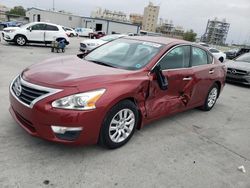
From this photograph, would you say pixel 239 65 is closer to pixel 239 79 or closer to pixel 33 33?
pixel 239 79

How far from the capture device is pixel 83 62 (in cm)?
390

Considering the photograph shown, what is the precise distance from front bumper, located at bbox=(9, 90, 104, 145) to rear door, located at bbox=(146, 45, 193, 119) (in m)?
1.07

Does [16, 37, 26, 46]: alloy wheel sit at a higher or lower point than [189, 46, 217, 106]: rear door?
lower

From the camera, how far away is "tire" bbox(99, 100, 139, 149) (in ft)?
10.4

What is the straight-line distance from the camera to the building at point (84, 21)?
47.2m

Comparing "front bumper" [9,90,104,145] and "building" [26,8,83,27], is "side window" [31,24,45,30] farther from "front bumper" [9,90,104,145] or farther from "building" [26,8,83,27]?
"building" [26,8,83,27]

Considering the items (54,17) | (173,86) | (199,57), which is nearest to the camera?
(173,86)

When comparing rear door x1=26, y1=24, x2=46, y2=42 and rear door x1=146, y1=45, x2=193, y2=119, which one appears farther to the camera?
rear door x1=26, y1=24, x2=46, y2=42

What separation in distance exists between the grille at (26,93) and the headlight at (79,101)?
0.22 m

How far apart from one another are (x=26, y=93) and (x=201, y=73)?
11.0 feet

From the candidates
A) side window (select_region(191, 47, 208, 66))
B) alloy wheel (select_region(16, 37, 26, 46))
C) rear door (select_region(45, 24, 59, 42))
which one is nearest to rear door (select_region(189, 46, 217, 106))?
side window (select_region(191, 47, 208, 66))

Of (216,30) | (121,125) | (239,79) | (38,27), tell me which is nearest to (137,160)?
(121,125)

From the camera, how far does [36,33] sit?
15.0m

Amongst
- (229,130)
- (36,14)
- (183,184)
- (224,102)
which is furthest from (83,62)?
(36,14)
